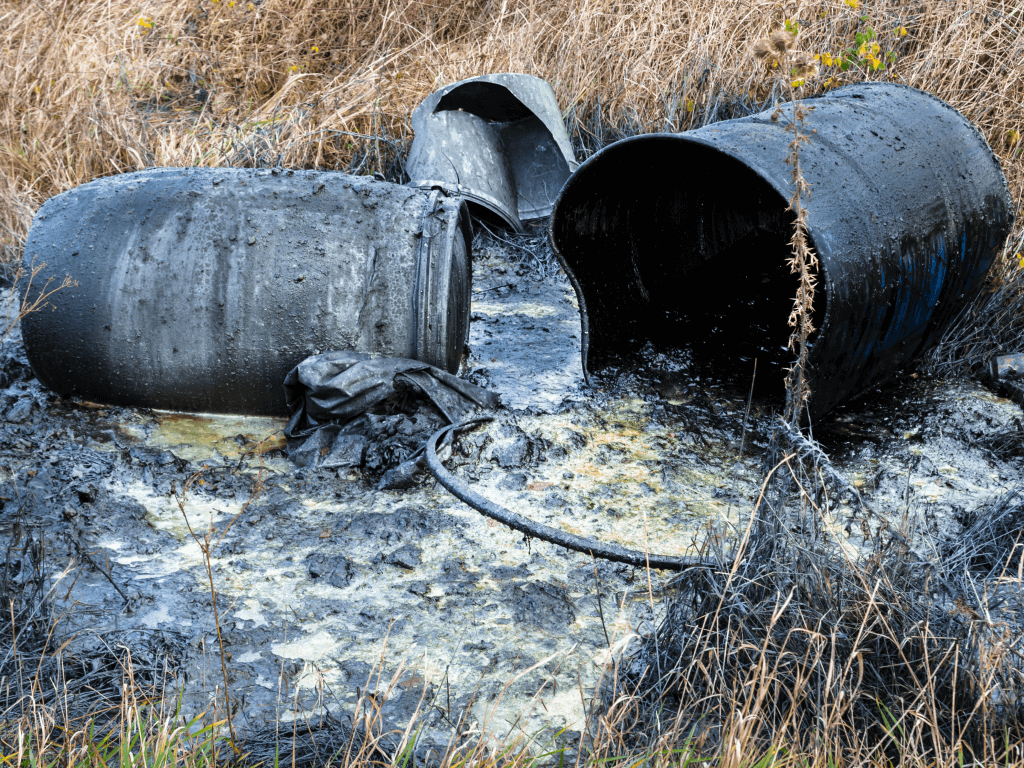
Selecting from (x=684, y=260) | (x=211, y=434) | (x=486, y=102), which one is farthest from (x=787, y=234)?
(x=211, y=434)

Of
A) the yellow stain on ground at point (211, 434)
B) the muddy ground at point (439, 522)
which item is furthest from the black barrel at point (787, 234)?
the yellow stain on ground at point (211, 434)

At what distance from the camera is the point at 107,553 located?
270 centimetres

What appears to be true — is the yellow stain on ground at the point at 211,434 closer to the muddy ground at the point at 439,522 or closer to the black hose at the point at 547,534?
the muddy ground at the point at 439,522

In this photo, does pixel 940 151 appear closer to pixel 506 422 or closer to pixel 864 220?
pixel 864 220

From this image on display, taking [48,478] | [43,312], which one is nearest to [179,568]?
[48,478]

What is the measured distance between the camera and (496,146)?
229 inches

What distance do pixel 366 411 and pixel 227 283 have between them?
770 mm

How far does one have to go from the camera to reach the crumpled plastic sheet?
3312mm

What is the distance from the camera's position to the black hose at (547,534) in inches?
92.7

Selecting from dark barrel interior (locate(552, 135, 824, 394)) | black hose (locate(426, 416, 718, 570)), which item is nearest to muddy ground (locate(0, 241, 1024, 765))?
black hose (locate(426, 416, 718, 570))

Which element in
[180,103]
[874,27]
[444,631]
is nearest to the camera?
[444,631]

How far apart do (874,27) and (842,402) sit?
3.11 metres

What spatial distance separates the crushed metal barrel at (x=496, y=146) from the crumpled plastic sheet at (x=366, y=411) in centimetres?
203

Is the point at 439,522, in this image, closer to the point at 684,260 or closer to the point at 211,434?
the point at 211,434
